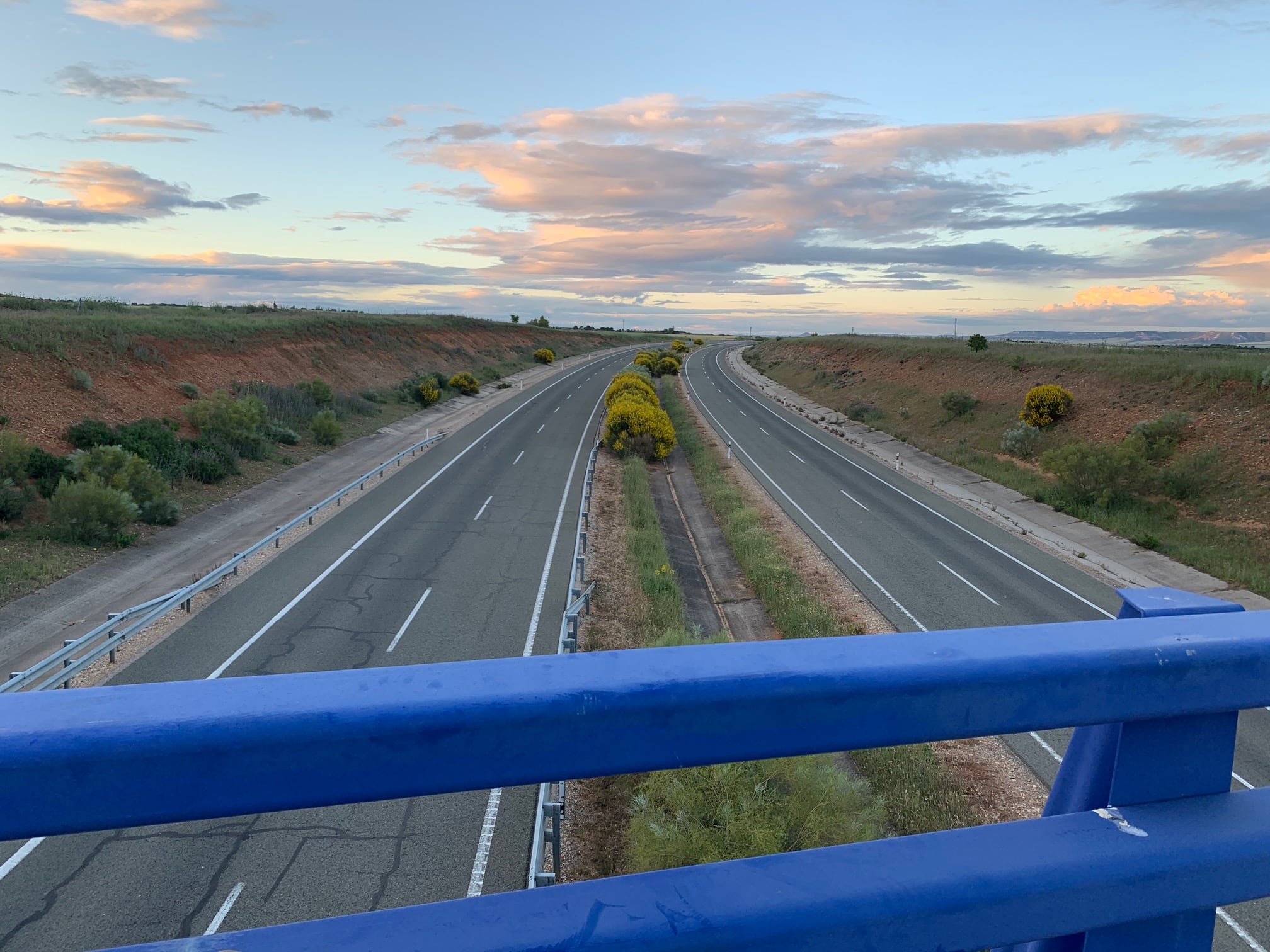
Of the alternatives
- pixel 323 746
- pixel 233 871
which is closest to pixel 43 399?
pixel 233 871

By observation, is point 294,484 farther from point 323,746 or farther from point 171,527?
point 323,746

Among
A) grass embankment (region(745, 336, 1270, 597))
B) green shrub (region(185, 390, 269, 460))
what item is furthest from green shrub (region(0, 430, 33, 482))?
grass embankment (region(745, 336, 1270, 597))

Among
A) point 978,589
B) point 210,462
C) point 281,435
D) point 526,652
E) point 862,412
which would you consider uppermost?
point 862,412

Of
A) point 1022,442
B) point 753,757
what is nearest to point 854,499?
point 1022,442

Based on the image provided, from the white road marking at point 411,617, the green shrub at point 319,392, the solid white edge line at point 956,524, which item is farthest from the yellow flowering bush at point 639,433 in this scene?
the white road marking at point 411,617

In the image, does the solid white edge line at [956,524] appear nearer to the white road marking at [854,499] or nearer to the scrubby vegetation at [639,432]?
the white road marking at [854,499]

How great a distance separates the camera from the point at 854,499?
34281mm

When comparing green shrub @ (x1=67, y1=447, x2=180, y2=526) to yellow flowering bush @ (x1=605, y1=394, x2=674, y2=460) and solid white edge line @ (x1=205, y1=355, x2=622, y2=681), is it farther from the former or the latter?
yellow flowering bush @ (x1=605, y1=394, x2=674, y2=460)

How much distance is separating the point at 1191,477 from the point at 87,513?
3810 centimetres

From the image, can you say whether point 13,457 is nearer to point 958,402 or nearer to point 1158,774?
point 1158,774

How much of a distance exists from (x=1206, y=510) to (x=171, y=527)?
35688 mm

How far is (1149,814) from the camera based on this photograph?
1.41m

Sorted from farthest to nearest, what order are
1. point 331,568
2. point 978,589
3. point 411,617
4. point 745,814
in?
point 978,589, point 331,568, point 411,617, point 745,814

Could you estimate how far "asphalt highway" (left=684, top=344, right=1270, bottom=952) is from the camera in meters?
14.1
